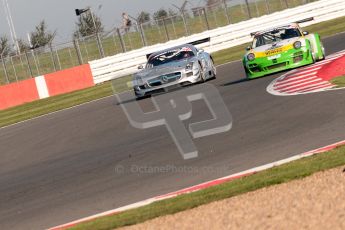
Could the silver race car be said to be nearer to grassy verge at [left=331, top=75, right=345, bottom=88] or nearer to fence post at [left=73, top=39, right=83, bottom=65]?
grassy verge at [left=331, top=75, right=345, bottom=88]

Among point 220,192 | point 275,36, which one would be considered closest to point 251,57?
point 275,36

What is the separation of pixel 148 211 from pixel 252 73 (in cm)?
1146

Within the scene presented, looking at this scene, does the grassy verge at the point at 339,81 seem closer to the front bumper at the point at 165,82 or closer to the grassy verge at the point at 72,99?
the front bumper at the point at 165,82

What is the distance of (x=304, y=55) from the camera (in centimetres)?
1886

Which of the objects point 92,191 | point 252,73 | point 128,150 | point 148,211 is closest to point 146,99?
point 252,73

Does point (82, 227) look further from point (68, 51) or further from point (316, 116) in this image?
point (68, 51)

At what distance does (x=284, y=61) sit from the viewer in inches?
741

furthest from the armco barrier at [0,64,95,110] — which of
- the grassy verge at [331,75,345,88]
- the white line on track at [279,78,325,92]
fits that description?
the grassy verge at [331,75,345,88]

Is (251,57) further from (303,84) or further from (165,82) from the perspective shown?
(303,84)

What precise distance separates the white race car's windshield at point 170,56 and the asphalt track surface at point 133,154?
3.62 m

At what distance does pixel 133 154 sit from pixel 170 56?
30.3 feet

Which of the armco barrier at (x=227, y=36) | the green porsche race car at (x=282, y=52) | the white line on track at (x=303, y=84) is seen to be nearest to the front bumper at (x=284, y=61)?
the green porsche race car at (x=282, y=52)

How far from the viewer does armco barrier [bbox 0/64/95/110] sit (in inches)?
1195

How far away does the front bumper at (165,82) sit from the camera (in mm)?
20328
